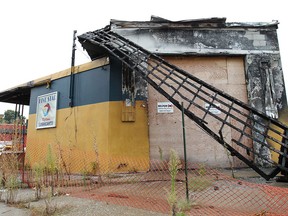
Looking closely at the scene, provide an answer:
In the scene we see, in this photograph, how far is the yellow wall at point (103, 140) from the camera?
7.75 m

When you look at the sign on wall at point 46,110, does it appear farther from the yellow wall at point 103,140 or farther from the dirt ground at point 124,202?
the dirt ground at point 124,202

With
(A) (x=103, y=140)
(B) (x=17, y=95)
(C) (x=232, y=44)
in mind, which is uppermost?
(C) (x=232, y=44)

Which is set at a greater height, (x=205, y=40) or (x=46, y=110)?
(x=205, y=40)

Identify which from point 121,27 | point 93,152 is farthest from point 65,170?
point 121,27

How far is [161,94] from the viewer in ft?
25.9

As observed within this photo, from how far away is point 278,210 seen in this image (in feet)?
12.1

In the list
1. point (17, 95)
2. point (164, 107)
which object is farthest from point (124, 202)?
point (17, 95)

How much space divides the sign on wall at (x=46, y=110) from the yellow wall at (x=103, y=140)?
78cm

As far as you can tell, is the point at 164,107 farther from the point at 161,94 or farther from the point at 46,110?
the point at 46,110

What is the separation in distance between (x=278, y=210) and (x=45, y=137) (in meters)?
8.86

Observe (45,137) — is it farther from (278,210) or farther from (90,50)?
(278,210)

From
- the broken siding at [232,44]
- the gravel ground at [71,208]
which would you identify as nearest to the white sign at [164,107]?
the broken siding at [232,44]

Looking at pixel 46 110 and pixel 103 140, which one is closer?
pixel 103 140

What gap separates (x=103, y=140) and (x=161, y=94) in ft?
8.26
